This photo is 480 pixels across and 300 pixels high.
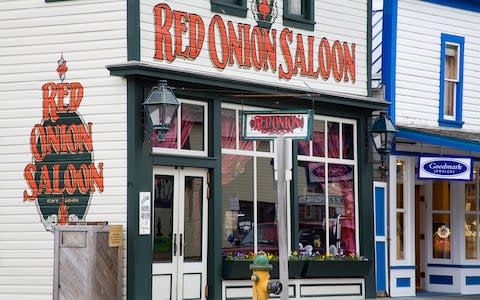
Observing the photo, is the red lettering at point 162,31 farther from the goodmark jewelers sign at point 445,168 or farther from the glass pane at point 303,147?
the goodmark jewelers sign at point 445,168

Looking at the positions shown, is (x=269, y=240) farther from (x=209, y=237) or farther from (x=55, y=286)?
(x=55, y=286)

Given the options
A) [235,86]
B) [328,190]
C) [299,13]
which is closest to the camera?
[235,86]

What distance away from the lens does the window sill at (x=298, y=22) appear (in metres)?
20.9

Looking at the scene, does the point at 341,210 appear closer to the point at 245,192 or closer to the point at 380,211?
the point at 380,211

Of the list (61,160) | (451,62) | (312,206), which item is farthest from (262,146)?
(451,62)

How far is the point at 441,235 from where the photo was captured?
25.3 metres

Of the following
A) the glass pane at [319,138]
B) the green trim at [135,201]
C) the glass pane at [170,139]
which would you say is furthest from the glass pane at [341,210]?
the green trim at [135,201]

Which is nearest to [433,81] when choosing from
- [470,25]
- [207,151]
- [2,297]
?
[470,25]

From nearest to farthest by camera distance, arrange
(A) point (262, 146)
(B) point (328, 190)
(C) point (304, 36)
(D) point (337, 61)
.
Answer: (A) point (262, 146) < (C) point (304, 36) < (B) point (328, 190) < (D) point (337, 61)

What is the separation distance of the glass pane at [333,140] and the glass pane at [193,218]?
11.7ft

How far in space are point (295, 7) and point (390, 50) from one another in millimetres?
3284

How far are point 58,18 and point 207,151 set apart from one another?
340cm

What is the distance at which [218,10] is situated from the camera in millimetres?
19516

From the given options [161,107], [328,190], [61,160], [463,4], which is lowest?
[328,190]
